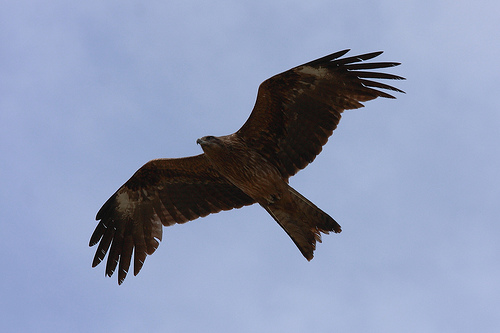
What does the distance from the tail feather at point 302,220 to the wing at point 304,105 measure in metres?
0.57

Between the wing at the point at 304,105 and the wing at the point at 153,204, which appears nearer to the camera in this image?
the wing at the point at 304,105

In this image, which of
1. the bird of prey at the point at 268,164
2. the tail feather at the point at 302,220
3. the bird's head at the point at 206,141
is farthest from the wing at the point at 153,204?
the tail feather at the point at 302,220

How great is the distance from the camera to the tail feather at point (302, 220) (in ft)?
38.2

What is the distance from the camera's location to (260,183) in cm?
1202

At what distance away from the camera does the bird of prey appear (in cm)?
1159

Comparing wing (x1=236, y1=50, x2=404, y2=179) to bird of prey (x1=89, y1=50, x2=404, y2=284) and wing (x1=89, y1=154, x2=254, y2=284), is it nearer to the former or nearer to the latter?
bird of prey (x1=89, y1=50, x2=404, y2=284)

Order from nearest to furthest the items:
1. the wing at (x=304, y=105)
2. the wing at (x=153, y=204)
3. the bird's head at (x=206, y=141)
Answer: the wing at (x=304, y=105) → the bird's head at (x=206, y=141) → the wing at (x=153, y=204)

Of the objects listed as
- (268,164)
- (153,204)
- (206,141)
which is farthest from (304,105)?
(153,204)

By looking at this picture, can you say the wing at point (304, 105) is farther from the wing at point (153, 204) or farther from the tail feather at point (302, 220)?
the wing at point (153, 204)

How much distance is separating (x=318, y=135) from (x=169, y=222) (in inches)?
128

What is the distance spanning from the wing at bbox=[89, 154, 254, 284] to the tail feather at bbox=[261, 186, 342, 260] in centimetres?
98

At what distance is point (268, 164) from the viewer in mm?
12156

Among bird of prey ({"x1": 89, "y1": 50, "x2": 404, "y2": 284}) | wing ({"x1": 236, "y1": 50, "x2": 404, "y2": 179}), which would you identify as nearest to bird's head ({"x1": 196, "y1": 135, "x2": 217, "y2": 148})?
bird of prey ({"x1": 89, "y1": 50, "x2": 404, "y2": 284})

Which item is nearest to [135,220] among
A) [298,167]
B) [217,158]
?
[217,158]
